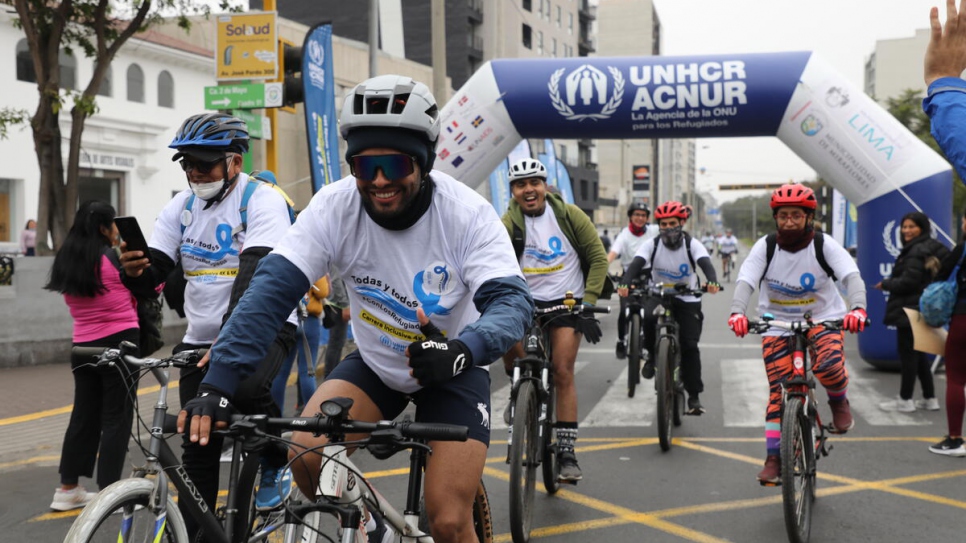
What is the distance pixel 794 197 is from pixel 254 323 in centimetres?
378

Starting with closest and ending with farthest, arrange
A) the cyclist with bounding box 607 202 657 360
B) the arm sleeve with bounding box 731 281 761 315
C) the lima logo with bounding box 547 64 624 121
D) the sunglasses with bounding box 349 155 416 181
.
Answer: the sunglasses with bounding box 349 155 416 181 < the arm sleeve with bounding box 731 281 761 315 < the lima logo with bounding box 547 64 624 121 < the cyclist with bounding box 607 202 657 360

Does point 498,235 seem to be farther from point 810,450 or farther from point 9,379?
point 9,379

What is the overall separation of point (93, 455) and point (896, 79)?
113 meters

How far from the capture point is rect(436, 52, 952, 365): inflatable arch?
400 inches

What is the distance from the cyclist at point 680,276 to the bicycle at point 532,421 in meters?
2.74

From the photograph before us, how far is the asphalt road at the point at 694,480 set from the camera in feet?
16.1

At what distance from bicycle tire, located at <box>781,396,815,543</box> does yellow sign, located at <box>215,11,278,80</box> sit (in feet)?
26.5

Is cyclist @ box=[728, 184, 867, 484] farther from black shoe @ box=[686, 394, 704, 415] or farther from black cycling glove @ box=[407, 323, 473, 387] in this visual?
black cycling glove @ box=[407, 323, 473, 387]

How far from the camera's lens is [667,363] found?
7.21 meters

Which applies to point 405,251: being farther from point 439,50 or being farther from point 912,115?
point 912,115

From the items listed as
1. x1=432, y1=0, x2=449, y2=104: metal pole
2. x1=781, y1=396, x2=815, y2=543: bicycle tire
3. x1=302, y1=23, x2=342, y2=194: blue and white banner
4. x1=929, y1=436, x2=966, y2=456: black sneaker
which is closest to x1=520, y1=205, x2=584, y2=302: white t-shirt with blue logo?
x1=781, y1=396, x2=815, y2=543: bicycle tire

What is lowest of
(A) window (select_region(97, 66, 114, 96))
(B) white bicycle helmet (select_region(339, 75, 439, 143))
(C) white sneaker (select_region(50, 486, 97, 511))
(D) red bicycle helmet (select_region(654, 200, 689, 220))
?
(C) white sneaker (select_region(50, 486, 97, 511))

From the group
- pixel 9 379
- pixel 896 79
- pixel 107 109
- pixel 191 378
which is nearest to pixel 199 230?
pixel 191 378

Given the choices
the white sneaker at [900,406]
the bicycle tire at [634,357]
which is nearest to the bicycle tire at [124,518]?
the bicycle tire at [634,357]
